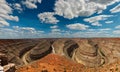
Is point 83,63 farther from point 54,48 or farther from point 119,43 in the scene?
point 119,43

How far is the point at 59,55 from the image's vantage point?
29.6 m

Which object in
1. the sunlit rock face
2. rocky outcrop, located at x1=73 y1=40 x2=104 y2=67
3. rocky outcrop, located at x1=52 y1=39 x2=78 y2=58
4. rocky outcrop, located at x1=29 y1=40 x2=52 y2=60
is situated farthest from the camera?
rocky outcrop, located at x1=52 y1=39 x2=78 y2=58

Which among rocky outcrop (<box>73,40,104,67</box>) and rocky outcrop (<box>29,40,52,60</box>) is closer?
rocky outcrop (<box>73,40,104,67</box>)

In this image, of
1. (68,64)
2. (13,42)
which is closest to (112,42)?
(68,64)

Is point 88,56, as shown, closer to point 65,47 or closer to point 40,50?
point 65,47

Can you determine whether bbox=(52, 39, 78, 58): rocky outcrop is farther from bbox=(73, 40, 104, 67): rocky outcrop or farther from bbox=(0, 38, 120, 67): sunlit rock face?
bbox=(73, 40, 104, 67): rocky outcrop

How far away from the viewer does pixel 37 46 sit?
32.2 metres

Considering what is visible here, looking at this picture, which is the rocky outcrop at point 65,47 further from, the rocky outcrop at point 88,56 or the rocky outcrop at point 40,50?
the rocky outcrop at point 40,50

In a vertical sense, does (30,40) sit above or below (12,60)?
above

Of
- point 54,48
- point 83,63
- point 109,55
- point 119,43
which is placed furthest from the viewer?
point 119,43

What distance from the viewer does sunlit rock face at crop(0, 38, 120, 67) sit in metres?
27.7

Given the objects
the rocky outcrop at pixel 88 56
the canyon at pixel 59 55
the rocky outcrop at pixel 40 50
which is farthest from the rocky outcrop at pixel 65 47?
the rocky outcrop at pixel 40 50

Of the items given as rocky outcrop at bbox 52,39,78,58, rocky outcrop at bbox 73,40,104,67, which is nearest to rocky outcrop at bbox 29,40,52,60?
rocky outcrop at bbox 52,39,78,58

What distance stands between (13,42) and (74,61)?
34.4ft
